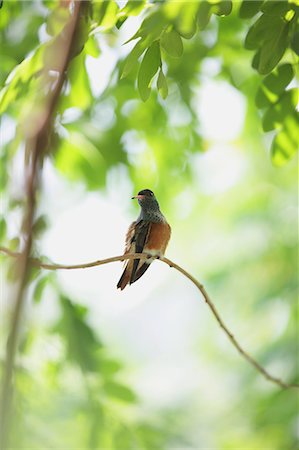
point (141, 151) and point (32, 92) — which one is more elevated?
point (141, 151)

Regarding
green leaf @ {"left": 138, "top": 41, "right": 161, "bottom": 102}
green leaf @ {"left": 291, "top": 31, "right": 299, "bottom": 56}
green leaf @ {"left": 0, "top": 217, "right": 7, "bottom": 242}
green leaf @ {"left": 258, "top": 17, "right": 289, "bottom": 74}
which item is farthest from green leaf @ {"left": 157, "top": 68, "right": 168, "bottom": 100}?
green leaf @ {"left": 0, "top": 217, "right": 7, "bottom": 242}

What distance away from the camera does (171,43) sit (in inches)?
53.4

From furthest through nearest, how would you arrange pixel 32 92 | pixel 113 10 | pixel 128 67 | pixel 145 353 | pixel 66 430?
A: pixel 145 353 → pixel 66 430 → pixel 32 92 → pixel 113 10 → pixel 128 67

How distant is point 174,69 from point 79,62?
1231mm

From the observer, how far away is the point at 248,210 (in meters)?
4.51

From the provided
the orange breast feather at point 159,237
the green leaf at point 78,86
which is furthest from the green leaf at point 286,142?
the green leaf at point 78,86

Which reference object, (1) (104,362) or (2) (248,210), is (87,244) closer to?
(1) (104,362)

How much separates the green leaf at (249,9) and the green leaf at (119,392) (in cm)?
165

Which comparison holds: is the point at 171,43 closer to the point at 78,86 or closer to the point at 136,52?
the point at 136,52

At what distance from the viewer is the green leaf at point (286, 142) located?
173 centimetres

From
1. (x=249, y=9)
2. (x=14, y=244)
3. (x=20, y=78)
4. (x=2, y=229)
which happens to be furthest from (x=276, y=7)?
(x=2, y=229)

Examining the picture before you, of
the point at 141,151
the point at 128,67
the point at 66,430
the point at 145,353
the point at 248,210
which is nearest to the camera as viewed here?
the point at 128,67

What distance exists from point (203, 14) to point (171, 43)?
97 mm

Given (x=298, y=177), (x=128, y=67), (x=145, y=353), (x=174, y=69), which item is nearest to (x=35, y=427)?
(x=174, y=69)
